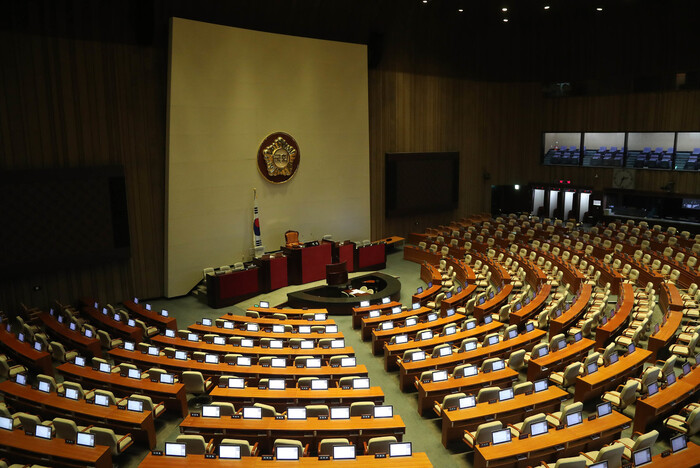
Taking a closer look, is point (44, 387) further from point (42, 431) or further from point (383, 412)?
point (383, 412)

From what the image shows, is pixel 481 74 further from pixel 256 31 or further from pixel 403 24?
pixel 256 31

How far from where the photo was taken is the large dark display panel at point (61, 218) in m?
14.3

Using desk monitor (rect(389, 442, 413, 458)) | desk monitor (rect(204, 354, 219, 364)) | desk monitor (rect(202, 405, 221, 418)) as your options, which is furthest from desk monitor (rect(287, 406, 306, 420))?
desk monitor (rect(204, 354, 219, 364))

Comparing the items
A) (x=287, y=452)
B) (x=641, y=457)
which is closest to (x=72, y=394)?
(x=287, y=452)

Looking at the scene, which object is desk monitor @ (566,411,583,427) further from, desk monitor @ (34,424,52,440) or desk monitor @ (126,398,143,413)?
desk monitor @ (34,424,52,440)

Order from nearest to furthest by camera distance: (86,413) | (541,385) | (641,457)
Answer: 1. (641,457)
2. (86,413)
3. (541,385)

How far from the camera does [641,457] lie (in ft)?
21.8

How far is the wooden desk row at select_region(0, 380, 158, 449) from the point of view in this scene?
825 centimetres

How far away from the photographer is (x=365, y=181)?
2162cm

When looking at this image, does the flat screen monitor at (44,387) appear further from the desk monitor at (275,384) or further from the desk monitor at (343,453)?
the desk monitor at (343,453)

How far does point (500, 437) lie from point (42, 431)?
6.20 meters

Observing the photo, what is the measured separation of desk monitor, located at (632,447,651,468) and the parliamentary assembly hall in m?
0.03

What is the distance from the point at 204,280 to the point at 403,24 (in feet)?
42.0

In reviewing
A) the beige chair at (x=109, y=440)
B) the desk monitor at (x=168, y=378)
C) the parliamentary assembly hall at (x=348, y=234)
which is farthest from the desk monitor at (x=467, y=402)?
the beige chair at (x=109, y=440)
